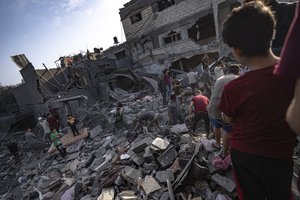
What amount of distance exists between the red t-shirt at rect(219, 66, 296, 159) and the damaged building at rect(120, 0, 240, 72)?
1263 cm

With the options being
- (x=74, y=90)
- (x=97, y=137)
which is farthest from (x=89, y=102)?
(x=97, y=137)

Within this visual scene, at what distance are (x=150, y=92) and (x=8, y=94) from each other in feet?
58.8

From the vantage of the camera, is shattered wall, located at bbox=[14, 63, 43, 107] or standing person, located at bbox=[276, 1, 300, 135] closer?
standing person, located at bbox=[276, 1, 300, 135]

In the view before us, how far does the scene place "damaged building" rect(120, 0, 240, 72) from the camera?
15266 mm

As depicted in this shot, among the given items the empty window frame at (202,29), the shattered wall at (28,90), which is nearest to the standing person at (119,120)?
the empty window frame at (202,29)

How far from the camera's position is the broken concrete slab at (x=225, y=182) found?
3.21 m

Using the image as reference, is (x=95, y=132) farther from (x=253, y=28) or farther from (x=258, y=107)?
(x=253, y=28)

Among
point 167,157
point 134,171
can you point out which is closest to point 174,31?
point 167,157

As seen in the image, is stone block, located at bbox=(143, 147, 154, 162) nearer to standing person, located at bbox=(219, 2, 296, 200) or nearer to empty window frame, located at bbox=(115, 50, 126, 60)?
standing person, located at bbox=(219, 2, 296, 200)

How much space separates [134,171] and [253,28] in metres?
4.29

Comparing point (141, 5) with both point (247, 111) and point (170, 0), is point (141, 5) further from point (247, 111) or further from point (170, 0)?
point (247, 111)

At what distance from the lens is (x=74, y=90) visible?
1681 centimetres

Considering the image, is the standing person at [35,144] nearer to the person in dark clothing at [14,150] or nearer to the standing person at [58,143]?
the person in dark clothing at [14,150]

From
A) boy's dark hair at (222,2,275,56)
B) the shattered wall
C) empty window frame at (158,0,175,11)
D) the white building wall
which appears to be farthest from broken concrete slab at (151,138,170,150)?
the shattered wall
